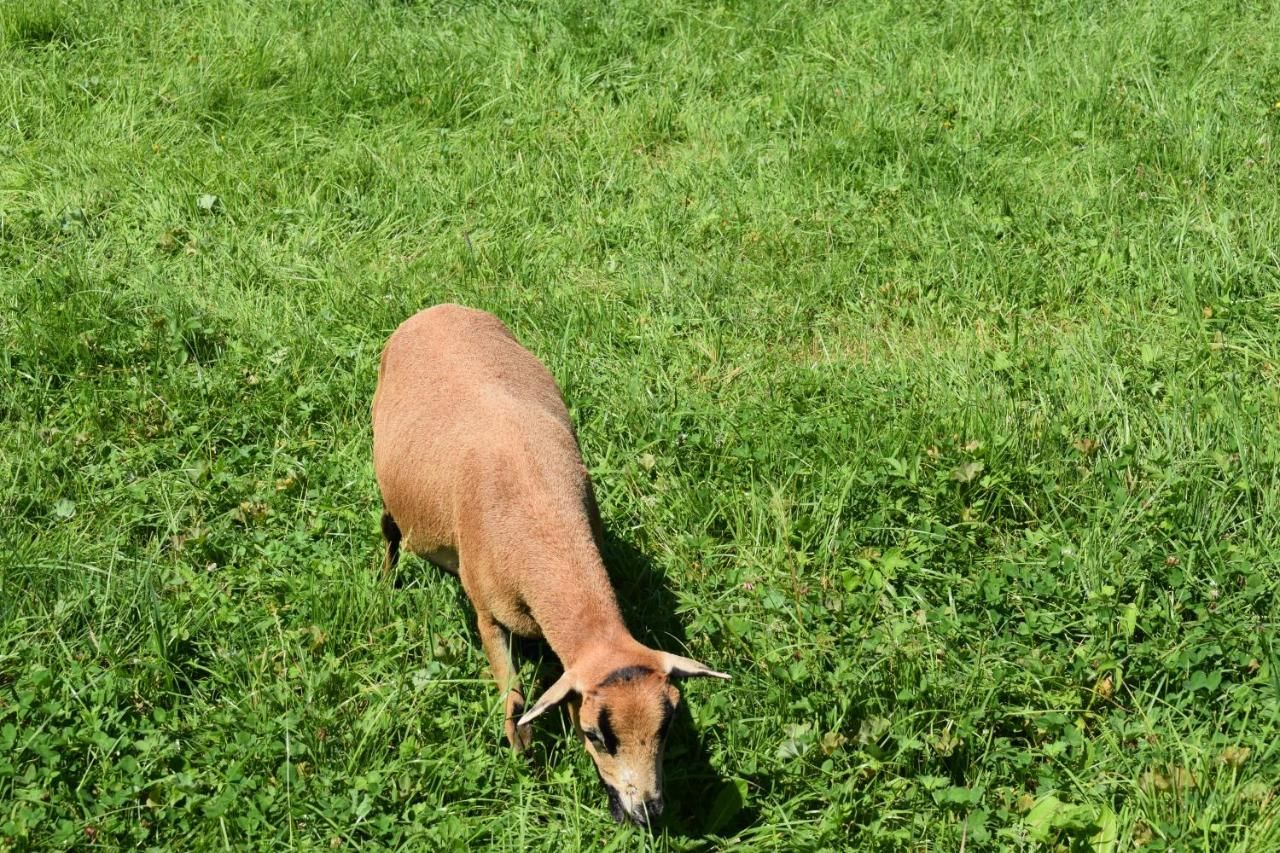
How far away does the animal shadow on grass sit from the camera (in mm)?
4684

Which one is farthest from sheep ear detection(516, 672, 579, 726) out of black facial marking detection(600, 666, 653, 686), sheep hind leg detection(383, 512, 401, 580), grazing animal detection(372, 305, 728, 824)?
sheep hind leg detection(383, 512, 401, 580)

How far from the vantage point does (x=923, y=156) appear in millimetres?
8039

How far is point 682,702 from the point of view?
4.85m

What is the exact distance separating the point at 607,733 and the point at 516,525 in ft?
3.00

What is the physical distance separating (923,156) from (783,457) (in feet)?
9.58

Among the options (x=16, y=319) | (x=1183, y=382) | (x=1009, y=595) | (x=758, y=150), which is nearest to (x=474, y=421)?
(x=1009, y=595)

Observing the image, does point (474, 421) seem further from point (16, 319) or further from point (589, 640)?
point (16, 319)

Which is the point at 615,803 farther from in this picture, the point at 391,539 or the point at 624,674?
the point at 391,539

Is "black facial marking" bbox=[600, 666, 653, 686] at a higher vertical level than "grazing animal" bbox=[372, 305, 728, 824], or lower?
higher

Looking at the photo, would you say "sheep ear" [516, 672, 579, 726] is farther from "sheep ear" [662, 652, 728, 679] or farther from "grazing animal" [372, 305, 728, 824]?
"sheep ear" [662, 652, 728, 679]

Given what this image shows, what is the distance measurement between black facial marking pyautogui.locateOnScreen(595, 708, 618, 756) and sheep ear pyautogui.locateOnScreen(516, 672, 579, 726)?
0.50 feet

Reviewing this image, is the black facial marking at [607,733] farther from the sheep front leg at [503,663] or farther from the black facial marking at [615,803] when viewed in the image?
the sheep front leg at [503,663]

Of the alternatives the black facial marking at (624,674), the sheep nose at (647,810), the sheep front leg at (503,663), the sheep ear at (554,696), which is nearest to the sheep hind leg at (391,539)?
the sheep front leg at (503,663)

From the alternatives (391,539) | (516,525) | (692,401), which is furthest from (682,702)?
(692,401)
